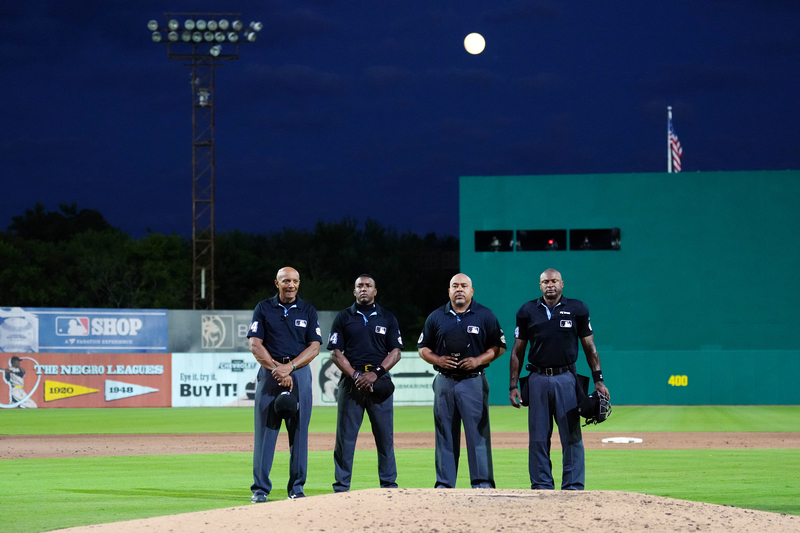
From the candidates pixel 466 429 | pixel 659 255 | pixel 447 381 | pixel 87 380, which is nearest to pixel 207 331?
pixel 87 380

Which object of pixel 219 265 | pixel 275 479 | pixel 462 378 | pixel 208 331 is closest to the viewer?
pixel 462 378

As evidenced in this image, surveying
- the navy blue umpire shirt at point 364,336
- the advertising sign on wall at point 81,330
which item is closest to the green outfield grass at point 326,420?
the advertising sign on wall at point 81,330

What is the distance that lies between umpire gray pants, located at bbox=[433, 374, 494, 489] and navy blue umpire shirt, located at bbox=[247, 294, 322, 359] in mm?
1343

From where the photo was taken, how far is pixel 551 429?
8.09m

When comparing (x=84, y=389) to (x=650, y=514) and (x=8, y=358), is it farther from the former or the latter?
(x=650, y=514)

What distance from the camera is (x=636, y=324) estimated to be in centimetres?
3253

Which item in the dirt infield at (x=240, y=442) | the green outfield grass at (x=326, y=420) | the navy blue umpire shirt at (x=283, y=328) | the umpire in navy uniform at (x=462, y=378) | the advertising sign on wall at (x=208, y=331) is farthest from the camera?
the advertising sign on wall at (x=208, y=331)

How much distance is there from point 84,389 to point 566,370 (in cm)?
2508

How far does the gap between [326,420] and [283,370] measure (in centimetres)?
1697

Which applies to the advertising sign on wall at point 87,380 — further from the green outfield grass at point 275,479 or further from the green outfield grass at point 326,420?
the green outfield grass at point 275,479

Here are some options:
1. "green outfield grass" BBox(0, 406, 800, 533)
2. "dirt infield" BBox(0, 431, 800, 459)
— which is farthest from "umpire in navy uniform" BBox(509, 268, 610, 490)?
"dirt infield" BBox(0, 431, 800, 459)

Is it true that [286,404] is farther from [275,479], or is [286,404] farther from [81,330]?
[81,330]

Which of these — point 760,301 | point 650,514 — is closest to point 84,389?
point 760,301

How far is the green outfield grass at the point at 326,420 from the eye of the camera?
21391 mm
